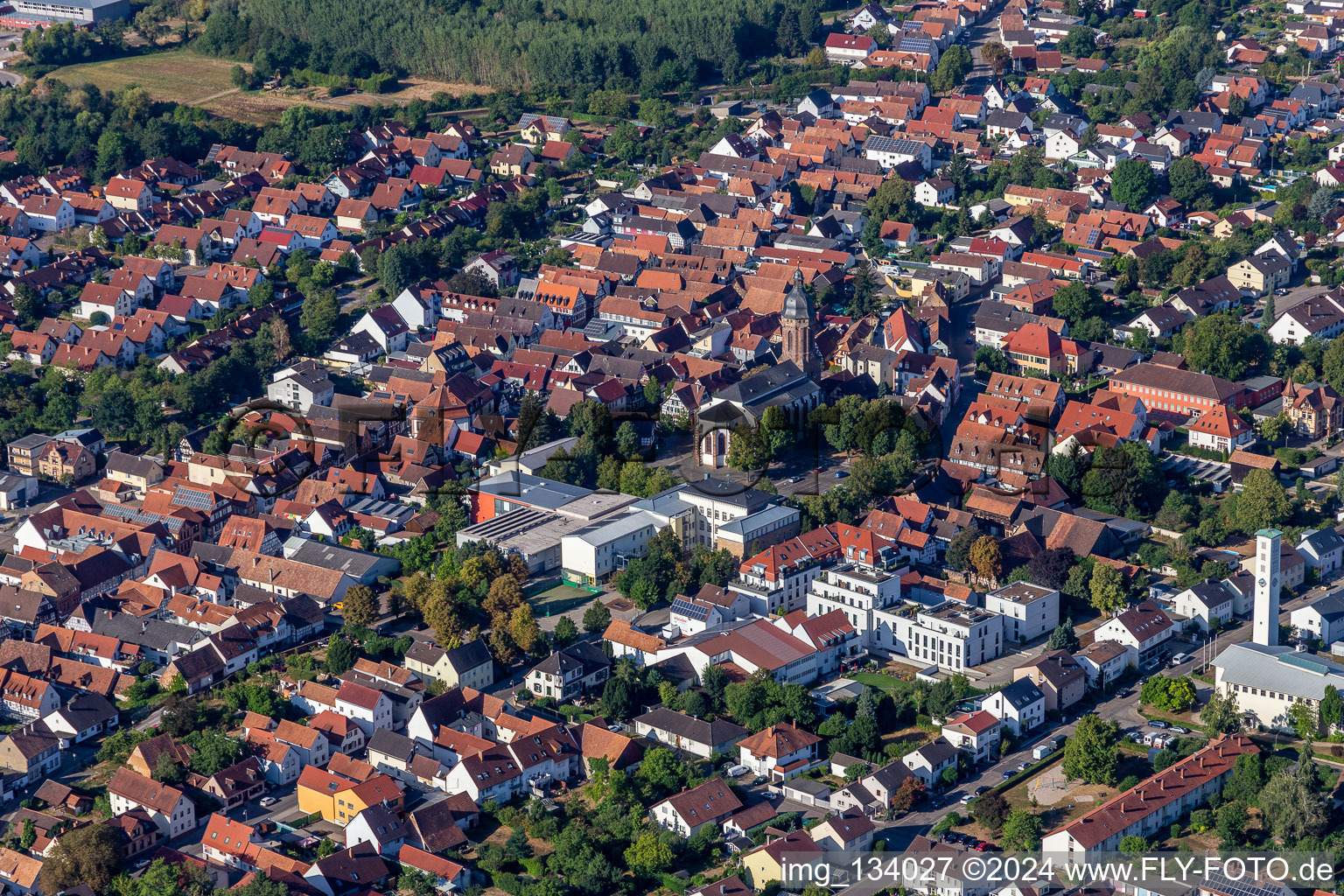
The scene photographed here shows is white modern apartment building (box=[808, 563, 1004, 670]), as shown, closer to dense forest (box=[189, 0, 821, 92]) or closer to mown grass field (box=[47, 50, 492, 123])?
dense forest (box=[189, 0, 821, 92])

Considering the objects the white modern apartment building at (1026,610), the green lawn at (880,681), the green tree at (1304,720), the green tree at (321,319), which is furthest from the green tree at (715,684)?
the green tree at (321,319)

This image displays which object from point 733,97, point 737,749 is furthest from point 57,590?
point 733,97

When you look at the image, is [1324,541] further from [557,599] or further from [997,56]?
[997,56]

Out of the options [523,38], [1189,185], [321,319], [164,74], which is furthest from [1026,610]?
[164,74]

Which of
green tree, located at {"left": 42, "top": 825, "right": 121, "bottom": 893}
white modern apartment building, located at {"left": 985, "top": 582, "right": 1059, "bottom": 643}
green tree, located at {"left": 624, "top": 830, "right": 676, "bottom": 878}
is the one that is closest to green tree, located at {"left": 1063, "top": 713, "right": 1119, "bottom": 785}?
white modern apartment building, located at {"left": 985, "top": 582, "right": 1059, "bottom": 643}

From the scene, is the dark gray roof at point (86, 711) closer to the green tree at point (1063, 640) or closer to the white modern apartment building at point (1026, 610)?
the white modern apartment building at point (1026, 610)
